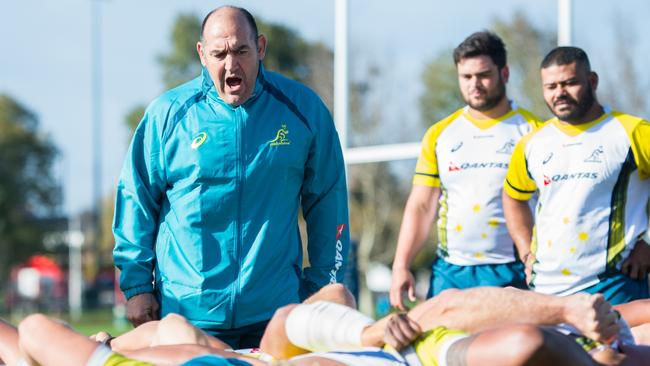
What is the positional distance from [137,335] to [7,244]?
1579 inches

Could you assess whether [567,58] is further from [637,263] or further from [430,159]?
[430,159]

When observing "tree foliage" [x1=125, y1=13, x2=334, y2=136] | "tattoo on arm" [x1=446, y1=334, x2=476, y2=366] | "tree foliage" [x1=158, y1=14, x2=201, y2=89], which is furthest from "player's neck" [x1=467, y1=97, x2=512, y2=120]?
"tree foliage" [x1=158, y1=14, x2=201, y2=89]

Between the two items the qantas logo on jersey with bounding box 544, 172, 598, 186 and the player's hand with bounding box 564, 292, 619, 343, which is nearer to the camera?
the player's hand with bounding box 564, 292, 619, 343

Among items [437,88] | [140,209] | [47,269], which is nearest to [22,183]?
[47,269]

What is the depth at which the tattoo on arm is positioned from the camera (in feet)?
11.4

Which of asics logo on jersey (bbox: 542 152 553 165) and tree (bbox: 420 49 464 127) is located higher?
tree (bbox: 420 49 464 127)

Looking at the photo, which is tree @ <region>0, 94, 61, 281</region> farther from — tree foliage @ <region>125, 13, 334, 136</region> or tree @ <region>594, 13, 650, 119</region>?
tree @ <region>594, 13, 650, 119</region>

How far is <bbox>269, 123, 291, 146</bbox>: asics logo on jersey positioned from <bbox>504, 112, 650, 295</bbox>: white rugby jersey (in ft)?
4.29

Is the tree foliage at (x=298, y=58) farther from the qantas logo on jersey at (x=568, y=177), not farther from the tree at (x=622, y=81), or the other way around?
the qantas logo on jersey at (x=568, y=177)

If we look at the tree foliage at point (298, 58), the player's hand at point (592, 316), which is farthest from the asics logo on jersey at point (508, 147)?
the tree foliage at point (298, 58)

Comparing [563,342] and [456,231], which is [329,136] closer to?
[456,231]

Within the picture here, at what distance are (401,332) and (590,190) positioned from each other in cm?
181

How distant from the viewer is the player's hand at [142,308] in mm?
4914

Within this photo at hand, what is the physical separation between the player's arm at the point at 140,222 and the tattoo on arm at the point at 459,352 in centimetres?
182
